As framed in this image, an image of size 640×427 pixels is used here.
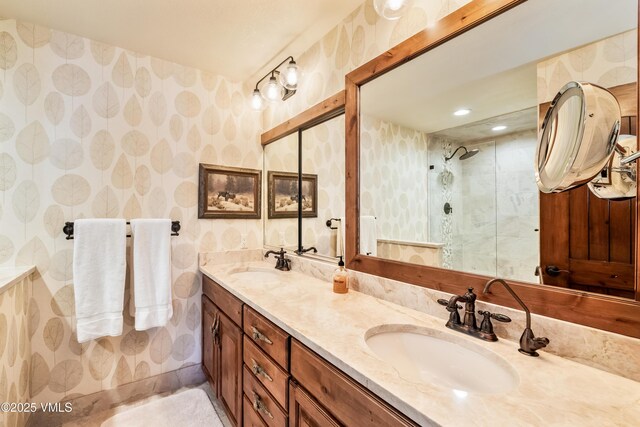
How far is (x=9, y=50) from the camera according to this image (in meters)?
1.61

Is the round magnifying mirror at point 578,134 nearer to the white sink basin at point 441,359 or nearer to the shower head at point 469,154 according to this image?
the shower head at point 469,154

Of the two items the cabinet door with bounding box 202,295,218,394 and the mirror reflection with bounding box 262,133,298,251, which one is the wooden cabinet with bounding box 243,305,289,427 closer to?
the cabinet door with bounding box 202,295,218,394

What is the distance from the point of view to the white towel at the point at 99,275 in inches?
65.5

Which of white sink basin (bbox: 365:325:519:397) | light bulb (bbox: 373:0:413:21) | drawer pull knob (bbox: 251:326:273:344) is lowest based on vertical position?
drawer pull knob (bbox: 251:326:273:344)

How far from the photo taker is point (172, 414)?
1777mm

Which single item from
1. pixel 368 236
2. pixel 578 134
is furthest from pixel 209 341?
pixel 578 134

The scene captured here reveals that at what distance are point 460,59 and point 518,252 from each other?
2.50 ft

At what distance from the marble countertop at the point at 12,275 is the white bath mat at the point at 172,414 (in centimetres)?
101

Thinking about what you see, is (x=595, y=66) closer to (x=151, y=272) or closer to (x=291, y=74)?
(x=291, y=74)

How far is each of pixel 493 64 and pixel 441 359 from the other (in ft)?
3.47

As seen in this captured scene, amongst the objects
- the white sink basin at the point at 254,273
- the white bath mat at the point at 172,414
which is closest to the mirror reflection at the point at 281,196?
the white sink basin at the point at 254,273

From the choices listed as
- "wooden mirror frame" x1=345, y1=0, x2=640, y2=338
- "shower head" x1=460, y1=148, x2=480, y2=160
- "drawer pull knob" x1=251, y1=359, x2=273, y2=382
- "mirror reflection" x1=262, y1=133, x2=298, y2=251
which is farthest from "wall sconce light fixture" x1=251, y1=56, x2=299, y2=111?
"drawer pull knob" x1=251, y1=359, x2=273, y2=382

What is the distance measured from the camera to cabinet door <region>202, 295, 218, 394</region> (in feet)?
6.02

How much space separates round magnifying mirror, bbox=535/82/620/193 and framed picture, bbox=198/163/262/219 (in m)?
2.01
